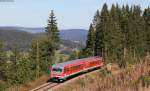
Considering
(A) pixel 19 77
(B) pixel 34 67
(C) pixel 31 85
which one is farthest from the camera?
(B) pixel 34 67

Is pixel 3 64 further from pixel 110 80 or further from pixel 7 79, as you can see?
pixel 110 80

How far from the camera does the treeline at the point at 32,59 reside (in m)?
53.9

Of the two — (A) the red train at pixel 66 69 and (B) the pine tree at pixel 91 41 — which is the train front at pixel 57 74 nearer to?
(A) the red train at pixel 66 69

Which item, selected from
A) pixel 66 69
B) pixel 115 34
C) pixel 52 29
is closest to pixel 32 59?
pixel 52 29

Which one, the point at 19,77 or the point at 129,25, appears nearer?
the point at 19,77

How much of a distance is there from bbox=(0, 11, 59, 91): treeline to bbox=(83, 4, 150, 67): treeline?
41.2 ft

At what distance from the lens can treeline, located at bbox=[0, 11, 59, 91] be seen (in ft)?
177

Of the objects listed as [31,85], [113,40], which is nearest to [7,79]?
[31,85]

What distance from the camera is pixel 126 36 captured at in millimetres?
80875

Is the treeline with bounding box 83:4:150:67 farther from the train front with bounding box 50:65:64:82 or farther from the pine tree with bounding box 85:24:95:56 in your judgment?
the train front with bounding box 50:65:64:82

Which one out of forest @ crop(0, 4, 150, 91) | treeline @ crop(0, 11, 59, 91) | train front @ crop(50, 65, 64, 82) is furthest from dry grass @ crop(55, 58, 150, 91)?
treeline @ crop(0, 11, 59, 91)

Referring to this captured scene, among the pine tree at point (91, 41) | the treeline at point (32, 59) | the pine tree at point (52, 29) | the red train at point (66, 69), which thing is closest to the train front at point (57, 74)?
the red train at point (66, 69)

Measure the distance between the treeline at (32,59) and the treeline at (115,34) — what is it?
12552 mm

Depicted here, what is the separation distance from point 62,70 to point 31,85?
4045mm
